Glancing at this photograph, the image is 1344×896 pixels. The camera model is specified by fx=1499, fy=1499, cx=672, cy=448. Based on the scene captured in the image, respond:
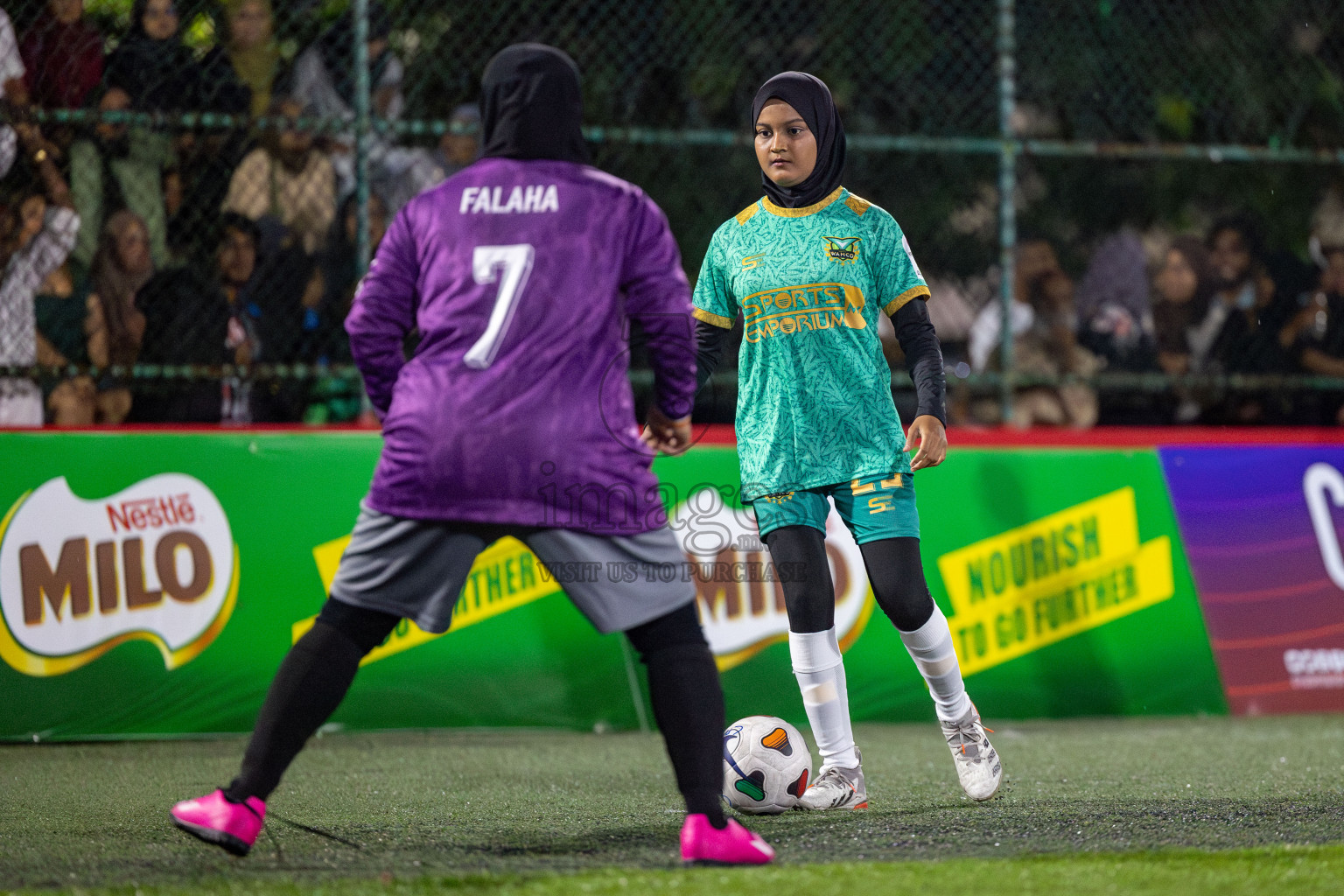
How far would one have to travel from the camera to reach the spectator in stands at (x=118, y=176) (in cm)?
674

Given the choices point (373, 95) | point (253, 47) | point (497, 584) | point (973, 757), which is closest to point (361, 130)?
point (373, 95)

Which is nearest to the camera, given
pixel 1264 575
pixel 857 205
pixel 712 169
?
pixel 857 205

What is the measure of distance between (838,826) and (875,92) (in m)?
5.22

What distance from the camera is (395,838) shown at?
3941 mm

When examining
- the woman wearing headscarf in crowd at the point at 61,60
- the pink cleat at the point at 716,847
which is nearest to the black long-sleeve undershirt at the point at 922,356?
the pink cleat at the point at 716,847

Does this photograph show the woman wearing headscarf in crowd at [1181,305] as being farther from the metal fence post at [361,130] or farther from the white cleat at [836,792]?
the white cleat at [836,792]

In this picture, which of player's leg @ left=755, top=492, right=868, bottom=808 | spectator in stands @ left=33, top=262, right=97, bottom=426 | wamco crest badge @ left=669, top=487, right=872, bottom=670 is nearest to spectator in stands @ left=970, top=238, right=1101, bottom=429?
wamco crest badge @ left=669, top=487, right=872, bottom=670

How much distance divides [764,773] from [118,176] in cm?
427

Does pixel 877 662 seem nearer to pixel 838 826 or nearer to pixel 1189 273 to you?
pixel 838 826

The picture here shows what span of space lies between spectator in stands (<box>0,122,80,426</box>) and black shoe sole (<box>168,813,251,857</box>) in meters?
3.81

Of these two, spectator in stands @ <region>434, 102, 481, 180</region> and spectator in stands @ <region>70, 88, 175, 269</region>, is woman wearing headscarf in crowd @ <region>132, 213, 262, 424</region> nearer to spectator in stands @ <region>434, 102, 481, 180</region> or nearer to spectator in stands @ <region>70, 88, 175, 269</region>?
A: spectator in stands @ <region>70, 88, 175, 269</region>

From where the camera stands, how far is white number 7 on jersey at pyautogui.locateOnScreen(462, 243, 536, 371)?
132 inches

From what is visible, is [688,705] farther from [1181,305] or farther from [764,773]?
[1181,305]

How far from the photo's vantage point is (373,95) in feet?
23.7
